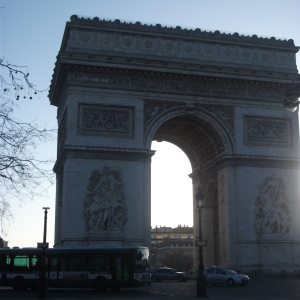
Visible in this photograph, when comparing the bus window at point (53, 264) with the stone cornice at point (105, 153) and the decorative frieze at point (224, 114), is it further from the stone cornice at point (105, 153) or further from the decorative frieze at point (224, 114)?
the decorative frieze at point (224, 114)

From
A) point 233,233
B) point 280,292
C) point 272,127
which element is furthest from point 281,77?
point 280,292

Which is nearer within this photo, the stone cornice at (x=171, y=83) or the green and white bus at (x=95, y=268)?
the green and white bus at (x=95, y=268)

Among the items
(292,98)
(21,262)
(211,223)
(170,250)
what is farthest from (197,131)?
(170,250)

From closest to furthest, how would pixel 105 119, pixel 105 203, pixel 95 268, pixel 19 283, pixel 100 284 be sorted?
pixel 100 284 < pixel 95 268 < pixel 19 283 < pixel 105 203 < pixel 105 119

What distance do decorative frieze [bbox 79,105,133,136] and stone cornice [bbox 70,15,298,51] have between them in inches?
231

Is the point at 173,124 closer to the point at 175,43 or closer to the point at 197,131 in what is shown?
the point at 197,131

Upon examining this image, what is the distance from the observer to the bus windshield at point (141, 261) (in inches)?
1171

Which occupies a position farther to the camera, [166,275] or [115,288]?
[166,275]

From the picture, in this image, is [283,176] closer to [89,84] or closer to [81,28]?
[89,84]

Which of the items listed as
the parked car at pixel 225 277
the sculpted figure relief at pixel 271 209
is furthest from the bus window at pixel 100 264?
the sculpted figure relief at pixel 271 209

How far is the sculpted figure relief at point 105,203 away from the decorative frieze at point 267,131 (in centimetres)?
1008

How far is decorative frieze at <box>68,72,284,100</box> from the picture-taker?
38.2m

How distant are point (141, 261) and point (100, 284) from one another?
2444 mm

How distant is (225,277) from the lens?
33.8 metres
